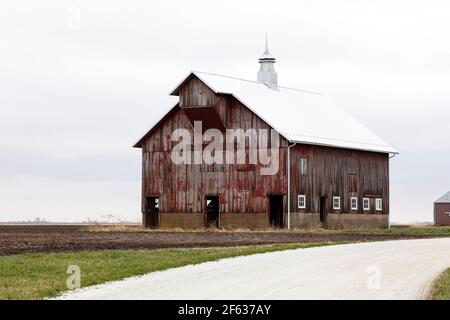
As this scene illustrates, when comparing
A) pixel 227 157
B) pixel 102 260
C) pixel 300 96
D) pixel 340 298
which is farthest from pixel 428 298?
pixel 300 96

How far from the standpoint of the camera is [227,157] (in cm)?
5141

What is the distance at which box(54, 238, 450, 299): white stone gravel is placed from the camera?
1514 centimetres

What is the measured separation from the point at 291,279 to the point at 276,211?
3447 cm

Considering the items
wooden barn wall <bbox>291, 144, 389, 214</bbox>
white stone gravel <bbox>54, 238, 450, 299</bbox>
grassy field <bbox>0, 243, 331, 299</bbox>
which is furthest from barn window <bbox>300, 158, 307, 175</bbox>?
white stone gravel <bbox>54, 238, 450, 299</bbox>

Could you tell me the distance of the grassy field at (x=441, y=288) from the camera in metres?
14.7

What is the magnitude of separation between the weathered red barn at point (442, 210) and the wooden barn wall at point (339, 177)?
963 inches

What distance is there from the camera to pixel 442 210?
3246 inches

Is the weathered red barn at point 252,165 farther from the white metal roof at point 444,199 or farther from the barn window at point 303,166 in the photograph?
the white metal roof at point 444,199

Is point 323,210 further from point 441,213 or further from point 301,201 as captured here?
point 441,213

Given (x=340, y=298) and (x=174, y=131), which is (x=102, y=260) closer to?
(x=340, y=298)

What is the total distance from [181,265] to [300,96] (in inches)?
1566

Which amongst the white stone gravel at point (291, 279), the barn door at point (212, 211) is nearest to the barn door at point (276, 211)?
the barn door at point (212, 211)

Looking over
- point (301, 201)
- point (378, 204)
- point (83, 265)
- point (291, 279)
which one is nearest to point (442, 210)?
point (378, 204)

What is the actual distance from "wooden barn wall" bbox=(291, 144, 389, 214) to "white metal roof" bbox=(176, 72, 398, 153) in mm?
644
